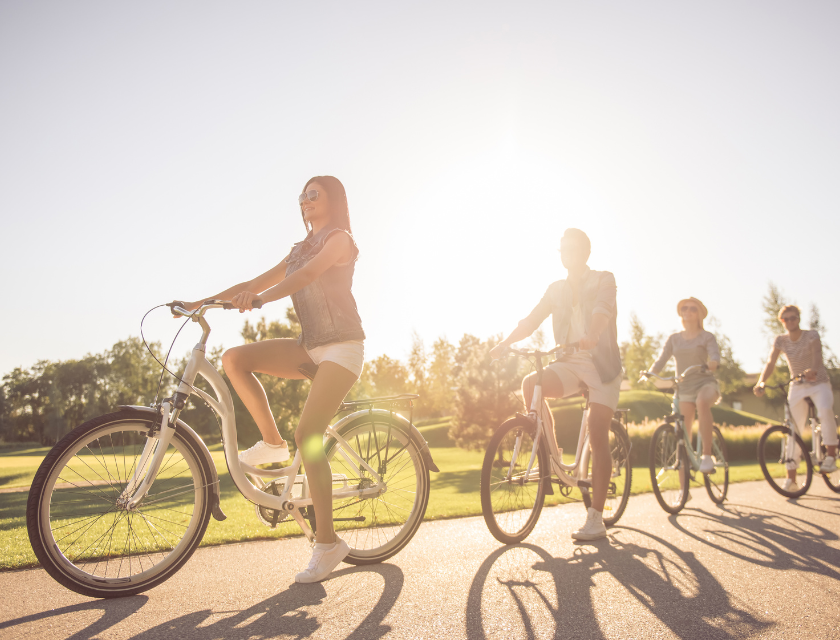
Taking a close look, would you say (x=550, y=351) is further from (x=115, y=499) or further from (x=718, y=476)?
(x=718, y=476)

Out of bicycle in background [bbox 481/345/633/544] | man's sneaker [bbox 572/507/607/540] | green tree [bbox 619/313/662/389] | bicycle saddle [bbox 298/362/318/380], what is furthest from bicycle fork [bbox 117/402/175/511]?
green tree [bbox 619/313/662/389]

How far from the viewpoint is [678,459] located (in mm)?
6270

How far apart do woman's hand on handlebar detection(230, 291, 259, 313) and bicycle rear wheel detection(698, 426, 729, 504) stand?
222 inches

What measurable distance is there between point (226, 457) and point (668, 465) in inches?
189

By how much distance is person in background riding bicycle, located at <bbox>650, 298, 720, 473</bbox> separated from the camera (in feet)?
21.6

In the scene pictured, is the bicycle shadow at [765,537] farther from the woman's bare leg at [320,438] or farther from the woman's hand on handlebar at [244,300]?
the woman's hand on handlebar at [244,300]

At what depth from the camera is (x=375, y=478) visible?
3.80 metres

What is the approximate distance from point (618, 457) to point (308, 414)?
3276mm

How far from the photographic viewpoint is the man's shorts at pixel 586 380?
16.1 feet

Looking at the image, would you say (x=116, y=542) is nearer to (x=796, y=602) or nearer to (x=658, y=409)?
(x=796, y=602)

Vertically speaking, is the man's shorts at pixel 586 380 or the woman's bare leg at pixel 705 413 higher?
the man's shorts at pixel 586 380

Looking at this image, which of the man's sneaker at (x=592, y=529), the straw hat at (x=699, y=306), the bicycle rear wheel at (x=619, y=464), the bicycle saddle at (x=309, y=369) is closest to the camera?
the bicycle saddle at (x=309, y=369)

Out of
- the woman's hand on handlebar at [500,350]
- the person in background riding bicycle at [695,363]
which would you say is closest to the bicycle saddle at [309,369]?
the woman's hand on handlebar at [500,350]

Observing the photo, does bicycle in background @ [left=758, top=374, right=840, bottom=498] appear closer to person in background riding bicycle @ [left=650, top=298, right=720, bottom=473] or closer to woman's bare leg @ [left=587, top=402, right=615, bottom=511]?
person in background riding bicycle @ [left=650, top=298, right=720, bottom=473]
